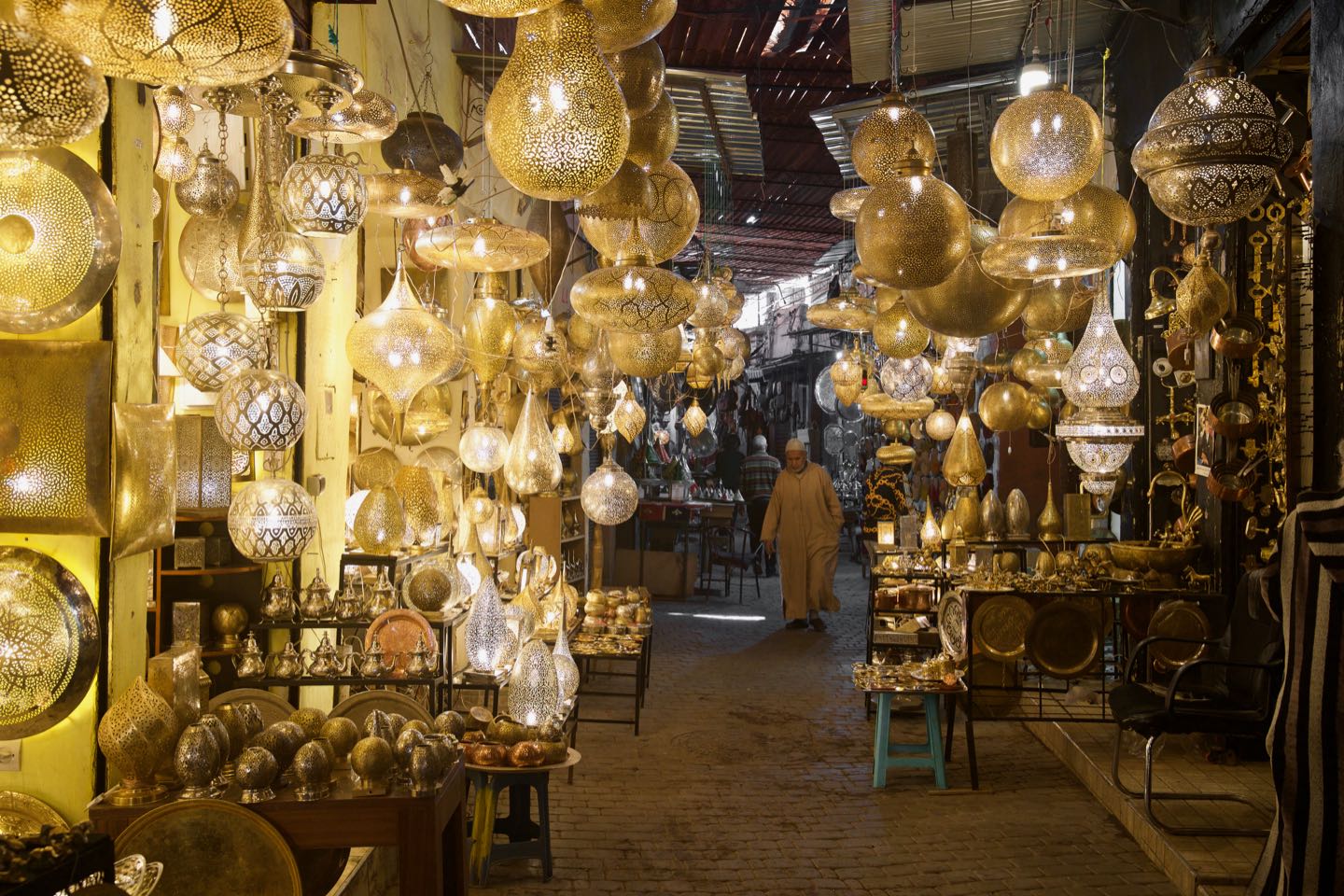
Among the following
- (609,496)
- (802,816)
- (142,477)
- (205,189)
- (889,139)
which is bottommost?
(802,816)

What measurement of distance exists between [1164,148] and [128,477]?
282 centimetres

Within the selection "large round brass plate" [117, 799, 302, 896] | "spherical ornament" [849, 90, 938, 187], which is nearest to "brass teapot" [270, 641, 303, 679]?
"large round brass plate" [117, 799, 302, 896]

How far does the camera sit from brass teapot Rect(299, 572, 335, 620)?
4289 millimetres

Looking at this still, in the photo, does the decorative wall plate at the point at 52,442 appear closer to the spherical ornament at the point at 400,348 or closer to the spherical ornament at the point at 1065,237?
the spherical ornament at the point at 400,348

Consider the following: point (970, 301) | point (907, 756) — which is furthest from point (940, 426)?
point (970, 301)

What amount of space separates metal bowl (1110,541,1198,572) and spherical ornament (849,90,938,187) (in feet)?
8.76

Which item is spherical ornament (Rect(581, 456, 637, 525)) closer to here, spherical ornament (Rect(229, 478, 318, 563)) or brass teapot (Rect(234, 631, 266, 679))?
brass teapot (Rect(234, 631, 266, 679))

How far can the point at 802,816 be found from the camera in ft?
16.1

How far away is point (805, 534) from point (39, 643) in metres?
7.61

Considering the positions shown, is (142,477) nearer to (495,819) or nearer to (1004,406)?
(495,819)

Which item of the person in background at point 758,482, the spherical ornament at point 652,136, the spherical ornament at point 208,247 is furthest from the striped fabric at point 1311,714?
the person in background at point 758,482

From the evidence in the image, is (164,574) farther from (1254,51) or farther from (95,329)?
(1254,51)

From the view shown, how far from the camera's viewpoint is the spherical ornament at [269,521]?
3.21 metres

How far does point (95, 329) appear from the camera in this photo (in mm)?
2729
